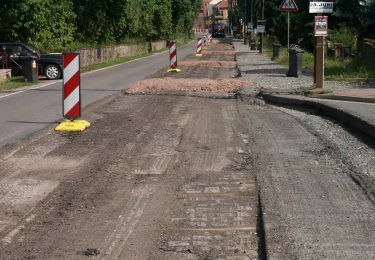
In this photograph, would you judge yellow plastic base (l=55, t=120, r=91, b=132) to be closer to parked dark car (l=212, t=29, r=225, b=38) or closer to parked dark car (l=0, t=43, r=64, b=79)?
parked dark car (l=0, t=43, r=64, b=79)

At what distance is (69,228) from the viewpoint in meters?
5.28

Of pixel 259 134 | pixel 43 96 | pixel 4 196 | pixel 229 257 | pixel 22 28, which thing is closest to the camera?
pixel 229 257

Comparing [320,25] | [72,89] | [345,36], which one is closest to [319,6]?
[320,25]

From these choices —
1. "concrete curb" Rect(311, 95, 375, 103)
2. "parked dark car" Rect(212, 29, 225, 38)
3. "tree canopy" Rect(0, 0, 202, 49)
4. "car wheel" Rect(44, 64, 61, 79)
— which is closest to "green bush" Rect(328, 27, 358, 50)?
"tree canopy" Rect(0, 0, 202, 49)

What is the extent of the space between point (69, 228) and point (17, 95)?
13295 millimetres

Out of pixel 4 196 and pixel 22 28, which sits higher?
pixel 22 28

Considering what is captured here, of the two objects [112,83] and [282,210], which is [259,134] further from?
[112,83]

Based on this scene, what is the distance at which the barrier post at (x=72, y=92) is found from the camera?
421 inches

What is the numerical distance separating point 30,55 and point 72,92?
48.9ft

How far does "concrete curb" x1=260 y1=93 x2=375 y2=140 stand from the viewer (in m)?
10.2

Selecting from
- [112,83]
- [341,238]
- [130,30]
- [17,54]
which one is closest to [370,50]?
[112,83]

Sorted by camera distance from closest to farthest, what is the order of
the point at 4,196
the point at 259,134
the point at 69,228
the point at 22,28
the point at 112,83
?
the point at 69,228 → the point at 4,196 → the point at 259,134 → the point at 112,83 → the point at 22,28

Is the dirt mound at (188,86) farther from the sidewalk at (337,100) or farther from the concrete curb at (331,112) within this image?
the concrete curb at (331,112)

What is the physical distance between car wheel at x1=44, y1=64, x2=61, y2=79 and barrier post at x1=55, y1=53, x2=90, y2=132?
14133 mm
